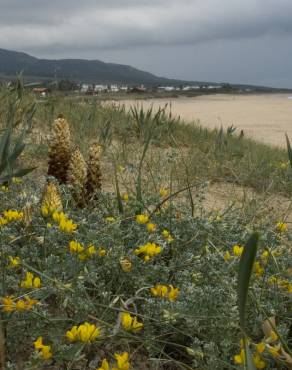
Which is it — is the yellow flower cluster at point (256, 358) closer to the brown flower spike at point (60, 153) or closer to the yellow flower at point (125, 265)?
the yellow flower at point (125, 265)

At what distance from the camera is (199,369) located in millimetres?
1254

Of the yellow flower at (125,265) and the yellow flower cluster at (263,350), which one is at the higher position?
the yellow flower at (125,265)

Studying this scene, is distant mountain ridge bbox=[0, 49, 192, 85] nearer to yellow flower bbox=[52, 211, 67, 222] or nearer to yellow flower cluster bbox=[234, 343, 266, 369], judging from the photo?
yellow flower bbox=[52, 211, 67, 222]

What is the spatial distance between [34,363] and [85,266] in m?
0.36

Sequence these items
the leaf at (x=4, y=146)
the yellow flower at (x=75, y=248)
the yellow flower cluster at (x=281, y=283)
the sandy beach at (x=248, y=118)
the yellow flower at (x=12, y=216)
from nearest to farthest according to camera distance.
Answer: the yellow flower at (x=75, y=248) < the yellow flower cluster at (x=281, y=283) < the yellow flower at (x=12, y=216) < the leaf at (x=4, y=146) < the sandy beach at (x=248, y=118)

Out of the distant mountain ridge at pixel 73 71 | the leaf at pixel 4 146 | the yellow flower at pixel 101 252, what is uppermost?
the distant mountain ridge at pixel 73 71

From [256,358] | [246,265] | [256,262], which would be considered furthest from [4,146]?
[246,265]

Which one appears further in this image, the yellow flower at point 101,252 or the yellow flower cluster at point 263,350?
the yellow flower at point 101,252

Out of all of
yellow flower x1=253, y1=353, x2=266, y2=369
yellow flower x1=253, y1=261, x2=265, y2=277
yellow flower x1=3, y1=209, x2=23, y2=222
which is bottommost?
yellow flower x1=253, y1=353, x2=266, y2=369

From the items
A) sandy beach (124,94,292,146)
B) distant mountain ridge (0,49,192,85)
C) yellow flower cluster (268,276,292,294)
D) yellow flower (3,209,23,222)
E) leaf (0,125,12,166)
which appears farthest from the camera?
distant mountain ridge (0,49,192,85)

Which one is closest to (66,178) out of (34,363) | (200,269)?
(200,269)

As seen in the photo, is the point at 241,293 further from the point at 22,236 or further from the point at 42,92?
the point at 42,92

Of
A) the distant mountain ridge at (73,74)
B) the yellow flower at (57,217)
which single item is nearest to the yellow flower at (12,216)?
the yellow flower at (57,217)

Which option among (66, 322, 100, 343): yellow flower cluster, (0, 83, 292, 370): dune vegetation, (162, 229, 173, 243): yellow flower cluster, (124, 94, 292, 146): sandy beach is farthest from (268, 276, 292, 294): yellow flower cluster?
(124, 94, 292, 146): sandy beach
